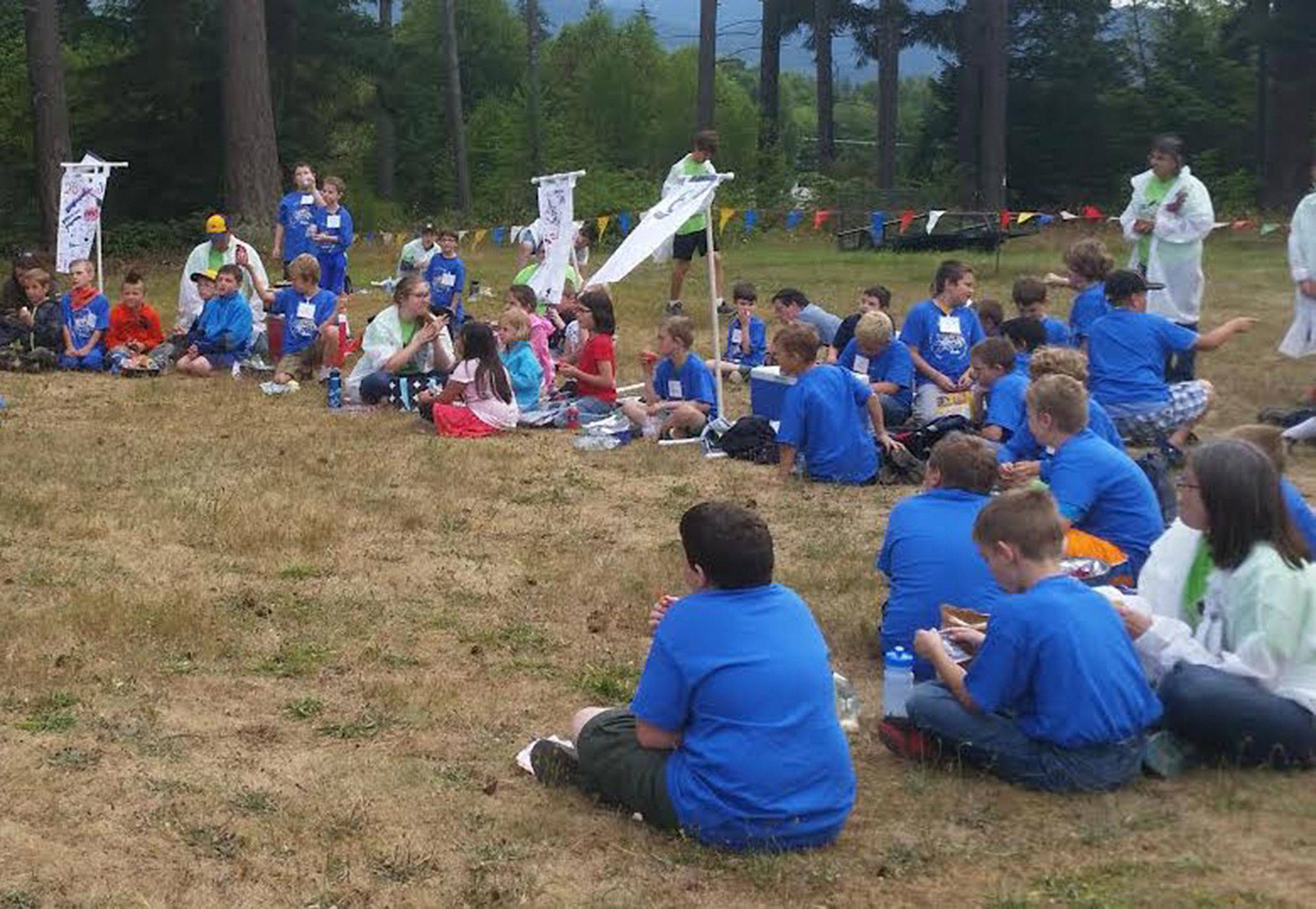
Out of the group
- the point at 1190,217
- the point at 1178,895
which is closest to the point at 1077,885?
the point at 1178,895

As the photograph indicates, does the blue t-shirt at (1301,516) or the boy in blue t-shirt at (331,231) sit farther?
the boy in blue t-shirt at (331,231)

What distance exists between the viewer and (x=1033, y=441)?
7.59 m

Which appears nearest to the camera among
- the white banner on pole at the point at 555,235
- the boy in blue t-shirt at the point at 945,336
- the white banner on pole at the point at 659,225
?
the white banner on pole at the point at 659,225

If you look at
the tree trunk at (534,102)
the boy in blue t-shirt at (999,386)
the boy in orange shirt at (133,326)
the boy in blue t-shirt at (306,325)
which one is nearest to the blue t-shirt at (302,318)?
the boy in blue t-shirt at (306,325)

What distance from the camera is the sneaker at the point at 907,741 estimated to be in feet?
16.3

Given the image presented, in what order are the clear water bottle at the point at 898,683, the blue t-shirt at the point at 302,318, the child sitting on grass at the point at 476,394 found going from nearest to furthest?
the clear water bottle at the point at 898,683 → the child sitting on grass at the point at 476,394 → the blue t-shirt at the point at 302,318

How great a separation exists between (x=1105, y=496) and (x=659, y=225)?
465cm

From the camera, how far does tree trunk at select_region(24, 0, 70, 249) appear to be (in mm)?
23891

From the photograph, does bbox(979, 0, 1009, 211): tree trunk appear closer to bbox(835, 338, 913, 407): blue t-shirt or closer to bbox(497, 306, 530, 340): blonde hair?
bbox(497, 306, 530, 340): blonde hair

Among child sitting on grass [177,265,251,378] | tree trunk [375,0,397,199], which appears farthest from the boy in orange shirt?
tree trunk [375,0,397,199]

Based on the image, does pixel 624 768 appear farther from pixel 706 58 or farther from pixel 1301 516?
pixel 706 58

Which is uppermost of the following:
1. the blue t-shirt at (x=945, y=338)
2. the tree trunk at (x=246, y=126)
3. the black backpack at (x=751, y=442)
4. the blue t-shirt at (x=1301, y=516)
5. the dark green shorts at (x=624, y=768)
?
the tree trunk at (x=246, y=126)

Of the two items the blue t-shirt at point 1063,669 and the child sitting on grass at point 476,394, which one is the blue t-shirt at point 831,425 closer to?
the child sitting on grass at point 476,394

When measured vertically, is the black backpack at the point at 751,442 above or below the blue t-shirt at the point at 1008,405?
below
